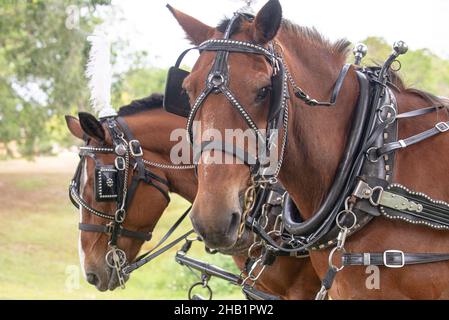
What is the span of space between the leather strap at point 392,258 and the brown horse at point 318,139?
0.13ft

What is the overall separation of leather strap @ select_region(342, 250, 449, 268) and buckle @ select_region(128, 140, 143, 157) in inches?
80.1

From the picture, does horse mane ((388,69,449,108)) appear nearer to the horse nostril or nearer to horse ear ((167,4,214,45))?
horse ear ((167,4,214,45))

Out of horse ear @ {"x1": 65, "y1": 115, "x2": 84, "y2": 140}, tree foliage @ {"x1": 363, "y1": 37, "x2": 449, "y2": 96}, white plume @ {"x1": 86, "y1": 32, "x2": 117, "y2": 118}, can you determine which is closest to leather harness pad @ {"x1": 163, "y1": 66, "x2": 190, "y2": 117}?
horse ear @ {"x1": 65, "y1": 115, "x2": 84, "y2": 140}

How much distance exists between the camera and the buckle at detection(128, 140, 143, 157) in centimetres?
458

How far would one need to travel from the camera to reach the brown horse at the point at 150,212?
14.1 feet

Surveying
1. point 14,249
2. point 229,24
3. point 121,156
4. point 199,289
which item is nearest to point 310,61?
point 229,24

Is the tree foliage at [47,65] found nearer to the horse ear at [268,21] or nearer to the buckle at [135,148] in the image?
the buckle at [135,148]

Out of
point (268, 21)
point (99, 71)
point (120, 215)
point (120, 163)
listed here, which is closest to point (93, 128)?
point (120, 163)

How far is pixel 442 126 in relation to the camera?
3113mm

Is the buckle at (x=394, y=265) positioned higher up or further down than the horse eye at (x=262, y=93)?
further down

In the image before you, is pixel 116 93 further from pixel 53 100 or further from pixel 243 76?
pixel 243 76

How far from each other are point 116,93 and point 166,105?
12.3 metres

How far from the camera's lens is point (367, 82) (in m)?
3.25

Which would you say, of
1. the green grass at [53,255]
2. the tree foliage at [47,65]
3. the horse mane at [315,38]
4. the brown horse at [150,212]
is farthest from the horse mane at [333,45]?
the tree foliage at [47,65]
